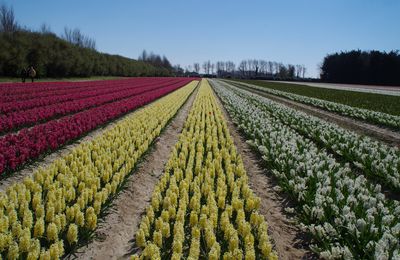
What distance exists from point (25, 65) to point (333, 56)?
78189 mm

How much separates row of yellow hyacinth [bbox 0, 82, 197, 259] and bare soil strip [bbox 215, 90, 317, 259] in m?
2.53

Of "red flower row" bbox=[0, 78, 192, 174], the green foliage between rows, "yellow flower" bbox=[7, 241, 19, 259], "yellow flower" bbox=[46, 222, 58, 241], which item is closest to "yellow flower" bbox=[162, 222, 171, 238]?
"yellow flower" bbox=[46, 222, 58, 241]

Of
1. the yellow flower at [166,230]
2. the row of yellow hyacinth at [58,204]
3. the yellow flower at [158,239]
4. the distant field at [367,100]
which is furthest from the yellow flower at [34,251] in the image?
the distant field at [367,100]

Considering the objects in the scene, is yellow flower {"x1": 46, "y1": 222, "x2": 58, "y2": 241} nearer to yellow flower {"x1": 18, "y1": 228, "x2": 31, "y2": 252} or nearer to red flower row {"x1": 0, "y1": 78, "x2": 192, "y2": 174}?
yellow flower {"x1": 18, "y1": 228, "x2": 31, "y2": 252}

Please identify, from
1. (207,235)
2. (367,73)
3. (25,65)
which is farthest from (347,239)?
(367,73)

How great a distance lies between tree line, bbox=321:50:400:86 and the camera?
251 ft

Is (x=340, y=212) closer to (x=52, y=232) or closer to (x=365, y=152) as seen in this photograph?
(x=52, y=232)

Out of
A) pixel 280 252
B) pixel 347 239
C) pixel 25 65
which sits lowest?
pixel 280 252

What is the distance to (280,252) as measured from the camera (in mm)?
4754

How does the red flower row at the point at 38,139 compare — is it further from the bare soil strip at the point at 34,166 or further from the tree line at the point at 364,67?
the tree line at the point at 364,67

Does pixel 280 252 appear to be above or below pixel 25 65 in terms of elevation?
below

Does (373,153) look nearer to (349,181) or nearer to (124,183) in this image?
(349,181)

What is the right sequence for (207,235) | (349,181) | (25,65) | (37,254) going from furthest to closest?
1. (25,65)
2. (349,181)
3. (207,235)
4. (37,254)

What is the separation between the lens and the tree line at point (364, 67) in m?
76.6
